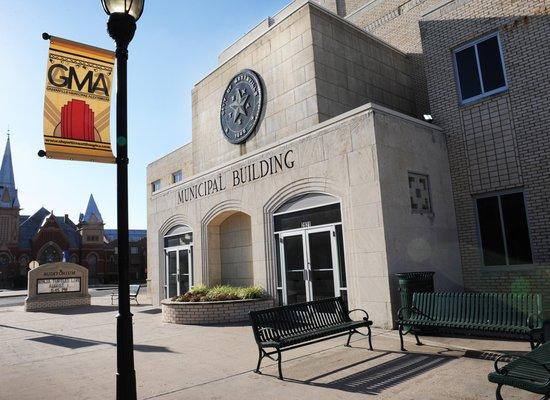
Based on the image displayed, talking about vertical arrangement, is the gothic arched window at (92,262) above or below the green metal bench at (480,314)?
above

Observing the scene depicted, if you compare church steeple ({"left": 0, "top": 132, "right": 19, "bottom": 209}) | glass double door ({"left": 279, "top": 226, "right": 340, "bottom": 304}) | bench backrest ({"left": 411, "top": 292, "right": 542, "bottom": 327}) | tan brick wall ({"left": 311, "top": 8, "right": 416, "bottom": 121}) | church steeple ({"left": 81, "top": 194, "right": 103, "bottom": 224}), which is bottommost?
bench backrest ({"left": 411, "top": 292, "right": 542, "bottom": 327})

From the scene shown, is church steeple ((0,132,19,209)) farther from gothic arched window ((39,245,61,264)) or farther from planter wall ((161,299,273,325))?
planter wall ((161,299,273,325))

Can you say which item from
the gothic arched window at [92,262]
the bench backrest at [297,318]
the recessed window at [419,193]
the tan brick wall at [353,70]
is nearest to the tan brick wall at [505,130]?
the recessed window at [419,193]

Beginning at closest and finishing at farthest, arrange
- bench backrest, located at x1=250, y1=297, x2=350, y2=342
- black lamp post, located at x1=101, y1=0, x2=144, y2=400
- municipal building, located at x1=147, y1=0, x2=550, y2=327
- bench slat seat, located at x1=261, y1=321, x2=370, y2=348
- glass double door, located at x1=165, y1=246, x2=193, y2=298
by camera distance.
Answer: black lamp post, located at x1=101, y1=0, x2=144, y2=400
bench slat seat, located at x1=261, y1=321, x2=370, y2=348
bench backrest, located at x1=250, y1=297, x2=350, y2=342
municipal building, located at x1=147, y1=0, x2=550, y2=327
glass double door, located at x1=165, y1=246, x2=193, y2=298

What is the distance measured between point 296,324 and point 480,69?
9306 mm

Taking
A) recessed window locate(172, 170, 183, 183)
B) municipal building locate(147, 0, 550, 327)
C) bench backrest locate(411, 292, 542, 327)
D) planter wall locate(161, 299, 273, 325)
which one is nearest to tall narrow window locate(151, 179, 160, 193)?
recessed window locate(172, 170, 183, 183)

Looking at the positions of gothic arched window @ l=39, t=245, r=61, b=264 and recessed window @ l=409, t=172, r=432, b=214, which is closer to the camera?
recessed window @ l=409, t=172, r=432, b=214

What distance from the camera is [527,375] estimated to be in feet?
12.5

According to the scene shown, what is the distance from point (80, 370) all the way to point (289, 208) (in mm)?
6686

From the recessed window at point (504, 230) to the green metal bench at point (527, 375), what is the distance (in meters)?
7.44

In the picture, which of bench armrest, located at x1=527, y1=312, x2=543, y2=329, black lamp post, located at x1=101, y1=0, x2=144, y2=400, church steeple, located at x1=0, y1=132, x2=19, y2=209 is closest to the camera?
black lamp post, located at x1=101, y1=0, x2=144, y2=400

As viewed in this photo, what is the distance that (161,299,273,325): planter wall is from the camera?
11711 mm

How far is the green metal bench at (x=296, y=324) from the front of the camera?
6.49 meters

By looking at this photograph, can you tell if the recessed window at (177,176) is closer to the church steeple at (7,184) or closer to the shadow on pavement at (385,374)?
the shadow on pavement at (385,374)
